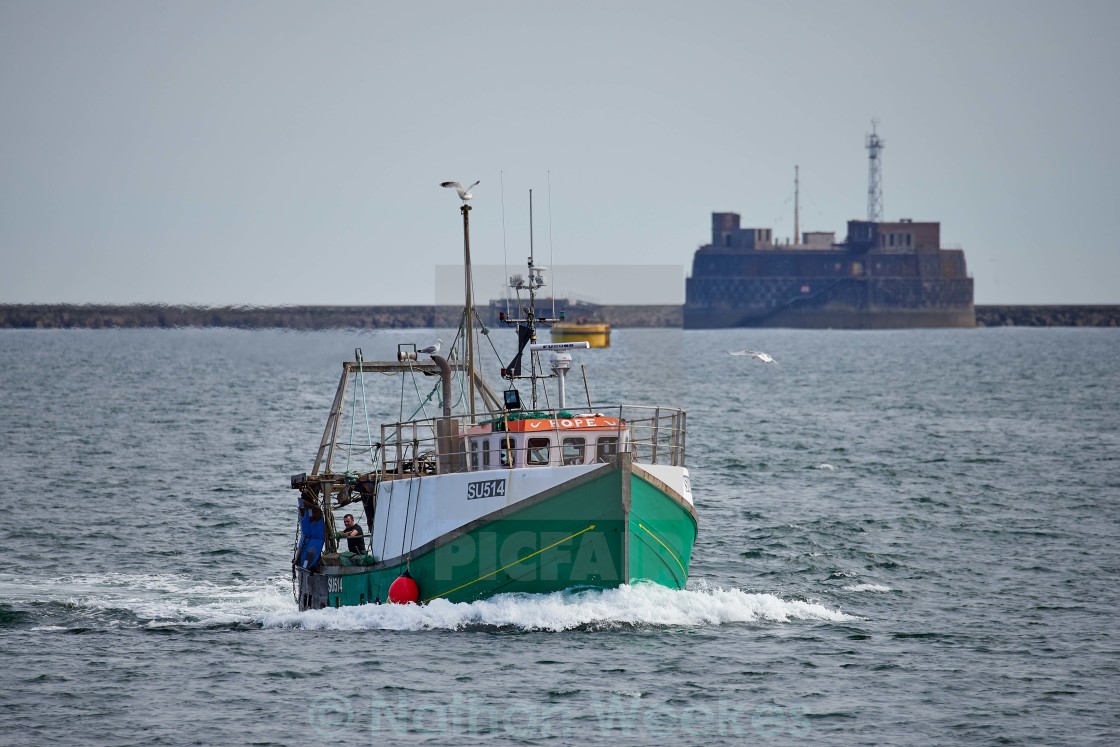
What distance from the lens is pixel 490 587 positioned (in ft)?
94.4

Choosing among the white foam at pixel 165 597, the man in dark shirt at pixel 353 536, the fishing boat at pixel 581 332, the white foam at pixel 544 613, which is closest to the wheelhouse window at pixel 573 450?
the white foam at pixel 544 613

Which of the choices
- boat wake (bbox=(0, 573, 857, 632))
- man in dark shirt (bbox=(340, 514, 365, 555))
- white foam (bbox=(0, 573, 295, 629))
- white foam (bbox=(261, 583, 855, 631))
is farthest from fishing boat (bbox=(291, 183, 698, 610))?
white foam (bbox=(0, 573, 295, 629))

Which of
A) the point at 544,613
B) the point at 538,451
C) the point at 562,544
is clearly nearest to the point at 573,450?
the point at 538,451

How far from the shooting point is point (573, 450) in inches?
1182

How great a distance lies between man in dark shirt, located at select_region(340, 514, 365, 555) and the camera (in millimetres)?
32344

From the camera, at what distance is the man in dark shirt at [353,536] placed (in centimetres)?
3234

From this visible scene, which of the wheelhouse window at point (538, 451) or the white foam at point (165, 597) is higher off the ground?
the wheelhouse window at point (538, 451)

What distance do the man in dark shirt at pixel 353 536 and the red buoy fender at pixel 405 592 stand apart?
3.24 meters

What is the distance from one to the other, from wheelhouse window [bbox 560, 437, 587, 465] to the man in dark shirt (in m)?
5.39

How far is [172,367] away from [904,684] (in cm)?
13064

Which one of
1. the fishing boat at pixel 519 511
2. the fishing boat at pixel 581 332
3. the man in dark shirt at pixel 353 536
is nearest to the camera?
the fishing boat at pixel 519 511

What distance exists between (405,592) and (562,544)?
3398mm

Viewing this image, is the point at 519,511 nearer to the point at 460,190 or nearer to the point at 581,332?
the point at 460,190

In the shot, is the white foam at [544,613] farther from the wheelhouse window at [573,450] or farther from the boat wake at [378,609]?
the wheelhouse window at [573,450]
